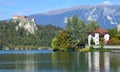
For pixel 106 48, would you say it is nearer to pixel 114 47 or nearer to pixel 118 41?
pixel 114 47

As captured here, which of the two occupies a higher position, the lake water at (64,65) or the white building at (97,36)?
the white building at (97,36)

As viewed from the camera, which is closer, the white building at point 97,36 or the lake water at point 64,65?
the lake water at point 64,65

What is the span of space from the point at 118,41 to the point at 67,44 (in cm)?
1657

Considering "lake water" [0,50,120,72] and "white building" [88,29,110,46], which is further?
"white building" [88,29,110,46]

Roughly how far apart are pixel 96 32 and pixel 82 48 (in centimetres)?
1912

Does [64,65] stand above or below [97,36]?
below

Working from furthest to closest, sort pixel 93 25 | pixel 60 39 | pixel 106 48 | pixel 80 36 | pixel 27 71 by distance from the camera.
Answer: pixel 93 25 < pixel 80 36 < pixel 60 39 < pixel 106 48 < pixel 27 71

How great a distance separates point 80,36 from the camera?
486ft

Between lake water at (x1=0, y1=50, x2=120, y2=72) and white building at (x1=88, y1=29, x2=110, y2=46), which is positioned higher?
white building at (x1=88, y1=29, x2=110, y2=46)

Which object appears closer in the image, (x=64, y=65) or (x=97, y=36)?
(x=64, y=65)

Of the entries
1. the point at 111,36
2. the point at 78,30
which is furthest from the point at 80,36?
the point at 111,36

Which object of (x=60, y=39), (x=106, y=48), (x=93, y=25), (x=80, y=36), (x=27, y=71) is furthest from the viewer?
(x=93, y=25)

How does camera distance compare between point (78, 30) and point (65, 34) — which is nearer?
point (65, 34)

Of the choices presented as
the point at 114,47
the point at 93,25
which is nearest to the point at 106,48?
the point at 114,47
